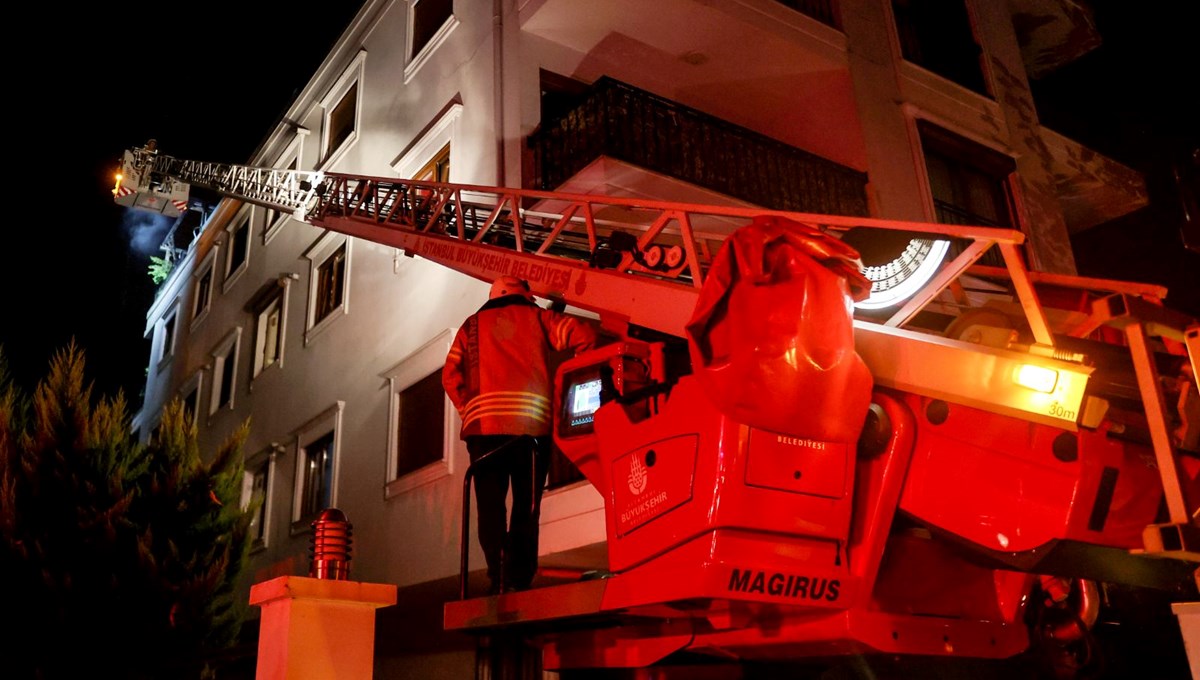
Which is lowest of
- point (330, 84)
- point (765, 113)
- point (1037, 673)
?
point (1037, 673)

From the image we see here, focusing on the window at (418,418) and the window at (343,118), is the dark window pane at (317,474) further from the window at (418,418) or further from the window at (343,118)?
the window at (343,118)

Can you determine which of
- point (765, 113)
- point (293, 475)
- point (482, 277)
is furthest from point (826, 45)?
point (293, 475)

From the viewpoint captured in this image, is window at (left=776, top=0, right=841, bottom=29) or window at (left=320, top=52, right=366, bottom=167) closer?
window at (left=776, top=0, right=841, bottom=29)

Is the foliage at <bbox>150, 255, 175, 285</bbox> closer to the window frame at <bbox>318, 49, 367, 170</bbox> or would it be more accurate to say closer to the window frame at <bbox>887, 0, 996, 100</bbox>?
the window frame at <bbox>318, 49, 367, 170</bbox>

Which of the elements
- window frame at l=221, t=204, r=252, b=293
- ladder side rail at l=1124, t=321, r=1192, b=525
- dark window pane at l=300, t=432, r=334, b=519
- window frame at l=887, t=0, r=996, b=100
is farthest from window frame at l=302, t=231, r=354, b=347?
ladder side rail at l=1124, t=321, r=1192, b=525

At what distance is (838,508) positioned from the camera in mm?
3756

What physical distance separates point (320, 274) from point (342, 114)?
3.11 meters

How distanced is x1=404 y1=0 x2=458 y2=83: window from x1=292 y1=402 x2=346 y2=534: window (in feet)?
17.5

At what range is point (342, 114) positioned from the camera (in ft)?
53.8

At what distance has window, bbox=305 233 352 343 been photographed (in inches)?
568

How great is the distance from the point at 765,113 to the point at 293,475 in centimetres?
960

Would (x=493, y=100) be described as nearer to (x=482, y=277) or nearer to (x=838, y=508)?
(x=482, y=277)

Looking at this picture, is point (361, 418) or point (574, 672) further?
point (361, 418)

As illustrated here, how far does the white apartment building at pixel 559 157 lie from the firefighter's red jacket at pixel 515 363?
261 centimetres
